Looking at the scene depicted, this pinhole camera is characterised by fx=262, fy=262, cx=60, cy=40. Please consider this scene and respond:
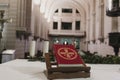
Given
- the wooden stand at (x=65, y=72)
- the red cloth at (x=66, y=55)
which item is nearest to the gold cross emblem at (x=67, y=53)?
the red cloth at (x=66, y=55)

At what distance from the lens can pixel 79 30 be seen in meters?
37.4

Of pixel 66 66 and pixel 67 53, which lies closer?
pixel 66 66

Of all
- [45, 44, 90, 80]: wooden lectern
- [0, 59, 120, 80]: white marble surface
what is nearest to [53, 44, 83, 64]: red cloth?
[45, 44, 90, 80]: wooden lectern

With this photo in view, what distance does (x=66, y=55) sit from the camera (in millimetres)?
2617

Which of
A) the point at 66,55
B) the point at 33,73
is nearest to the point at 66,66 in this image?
the point at 66,55

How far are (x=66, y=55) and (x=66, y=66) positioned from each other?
0.16 m

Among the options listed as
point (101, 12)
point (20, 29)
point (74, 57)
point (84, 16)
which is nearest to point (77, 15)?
point (84, 16)

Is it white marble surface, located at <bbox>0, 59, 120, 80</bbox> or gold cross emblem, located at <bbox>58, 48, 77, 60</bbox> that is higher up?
gold cross emblem, located at <bbox>58, 48, 77, 60</bbox>

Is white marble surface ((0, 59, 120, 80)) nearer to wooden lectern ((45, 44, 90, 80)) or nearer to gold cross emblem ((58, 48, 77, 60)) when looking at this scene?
wooden lectern ((45, 44, 90, 80))

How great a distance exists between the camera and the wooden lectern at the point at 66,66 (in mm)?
2432

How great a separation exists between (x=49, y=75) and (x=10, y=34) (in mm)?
10964

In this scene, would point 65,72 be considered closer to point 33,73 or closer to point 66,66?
point 66,66

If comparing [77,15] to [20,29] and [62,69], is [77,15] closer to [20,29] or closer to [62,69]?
[20,29]

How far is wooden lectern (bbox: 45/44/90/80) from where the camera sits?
2432 mm
